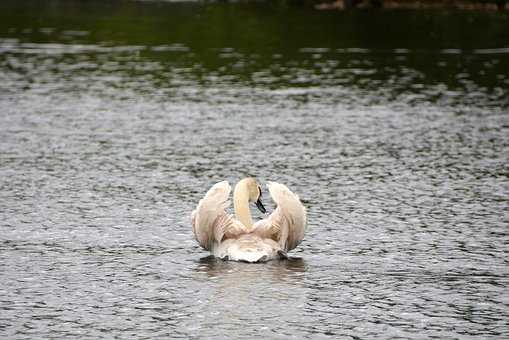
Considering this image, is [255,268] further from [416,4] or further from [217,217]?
[416,4]

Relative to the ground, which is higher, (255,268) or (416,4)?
(255,268)

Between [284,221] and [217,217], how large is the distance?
0.86 m

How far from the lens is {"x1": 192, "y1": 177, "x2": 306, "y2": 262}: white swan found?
1538 cm

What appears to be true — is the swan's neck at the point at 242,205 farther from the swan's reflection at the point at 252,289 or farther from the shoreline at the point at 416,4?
the shoreline at the point at 416,4

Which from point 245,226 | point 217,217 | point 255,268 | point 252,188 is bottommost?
point 255,268

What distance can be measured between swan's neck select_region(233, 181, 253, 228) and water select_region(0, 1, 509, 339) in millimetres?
686

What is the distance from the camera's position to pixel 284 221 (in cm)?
1553

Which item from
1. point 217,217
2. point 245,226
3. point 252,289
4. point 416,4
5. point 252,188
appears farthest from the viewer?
point 416,4

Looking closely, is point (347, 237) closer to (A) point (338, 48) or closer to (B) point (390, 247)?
(B) point (390, 247)

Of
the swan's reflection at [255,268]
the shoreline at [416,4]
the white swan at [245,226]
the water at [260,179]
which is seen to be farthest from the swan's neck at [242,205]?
the shoreline at [416,4]

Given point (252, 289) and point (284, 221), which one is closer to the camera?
point (252, 289)

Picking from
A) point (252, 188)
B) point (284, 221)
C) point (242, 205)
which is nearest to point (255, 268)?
point (284, 221)

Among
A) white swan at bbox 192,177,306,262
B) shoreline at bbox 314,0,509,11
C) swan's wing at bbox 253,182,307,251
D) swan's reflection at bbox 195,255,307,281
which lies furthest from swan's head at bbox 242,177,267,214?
shoreline at bbox 314,0,509,11

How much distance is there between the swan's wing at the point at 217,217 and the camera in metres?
15.4
